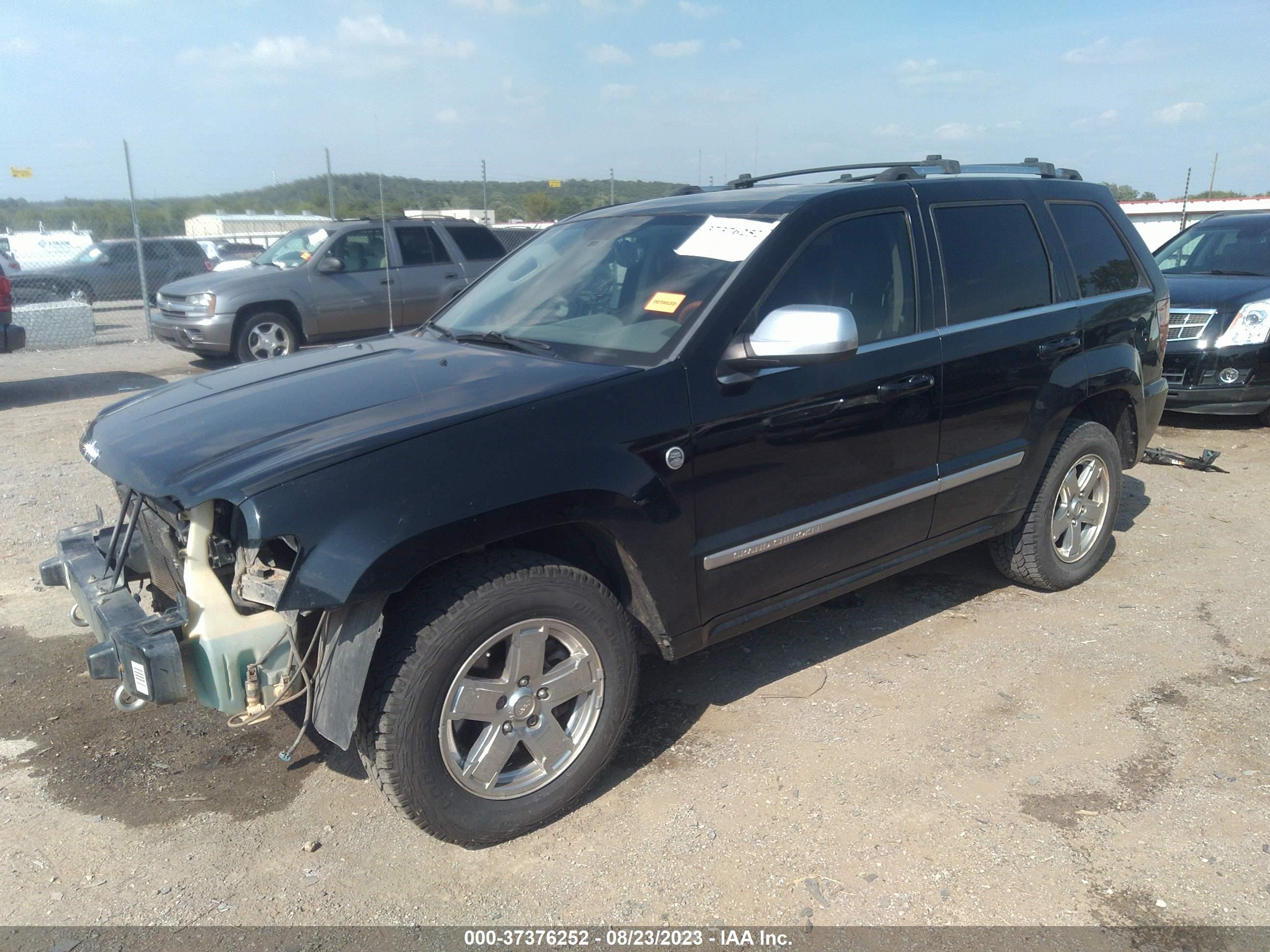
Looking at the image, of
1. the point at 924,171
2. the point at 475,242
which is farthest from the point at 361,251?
the point at 924,171

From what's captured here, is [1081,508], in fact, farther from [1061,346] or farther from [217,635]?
[217,635]

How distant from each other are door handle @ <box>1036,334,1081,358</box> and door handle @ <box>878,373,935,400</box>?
0.78 metres

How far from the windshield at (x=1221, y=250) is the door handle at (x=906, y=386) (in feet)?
20.2

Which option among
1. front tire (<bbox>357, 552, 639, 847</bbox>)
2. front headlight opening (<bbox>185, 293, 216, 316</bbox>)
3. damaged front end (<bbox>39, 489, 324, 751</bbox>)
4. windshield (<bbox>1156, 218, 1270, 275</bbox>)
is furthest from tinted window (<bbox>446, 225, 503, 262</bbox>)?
front tire (<bbox>357, 552, 639, 847</bbox>)

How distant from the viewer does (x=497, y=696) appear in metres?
2.70

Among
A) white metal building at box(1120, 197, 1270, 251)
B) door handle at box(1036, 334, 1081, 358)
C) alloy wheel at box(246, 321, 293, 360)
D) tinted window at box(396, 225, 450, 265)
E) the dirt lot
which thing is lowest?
the dirt lot

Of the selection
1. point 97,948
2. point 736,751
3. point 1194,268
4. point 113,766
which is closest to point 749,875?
point 736,751

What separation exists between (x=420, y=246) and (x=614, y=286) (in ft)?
27.8

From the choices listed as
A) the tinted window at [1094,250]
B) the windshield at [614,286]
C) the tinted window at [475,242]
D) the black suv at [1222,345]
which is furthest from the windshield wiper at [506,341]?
the tinted window at [475,242]

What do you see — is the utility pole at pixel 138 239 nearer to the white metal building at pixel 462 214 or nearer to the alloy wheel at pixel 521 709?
the white metal building at pixel 462 214

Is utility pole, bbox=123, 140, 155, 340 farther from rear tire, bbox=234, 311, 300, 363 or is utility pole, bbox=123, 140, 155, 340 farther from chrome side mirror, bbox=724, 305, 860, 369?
chrome side mirror, bbox=724, 305, 860, 369

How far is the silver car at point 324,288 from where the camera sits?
10.4m

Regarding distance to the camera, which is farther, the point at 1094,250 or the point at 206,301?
the point at 206,301

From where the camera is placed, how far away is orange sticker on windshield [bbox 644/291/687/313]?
3.15 meters
